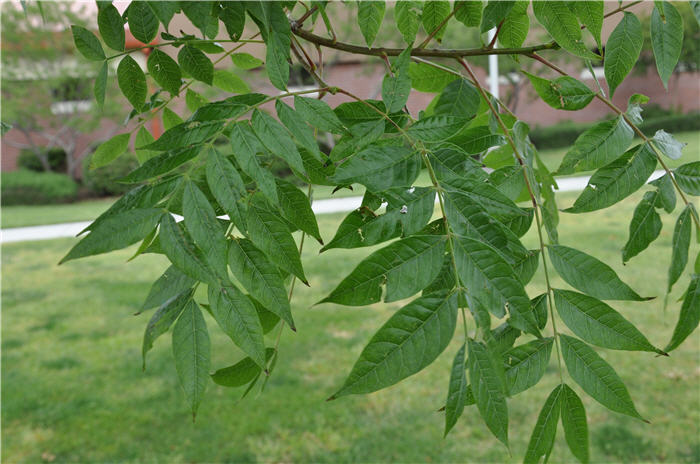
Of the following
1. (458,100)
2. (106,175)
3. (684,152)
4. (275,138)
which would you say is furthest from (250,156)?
(106,175)

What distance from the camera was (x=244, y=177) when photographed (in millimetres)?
692

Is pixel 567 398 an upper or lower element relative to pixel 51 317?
upper

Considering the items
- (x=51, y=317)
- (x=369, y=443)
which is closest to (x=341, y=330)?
(x=369, y=443)

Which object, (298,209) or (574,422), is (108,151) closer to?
(298,209)

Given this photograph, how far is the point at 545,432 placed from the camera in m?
0.68

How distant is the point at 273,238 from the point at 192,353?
0.43 ft

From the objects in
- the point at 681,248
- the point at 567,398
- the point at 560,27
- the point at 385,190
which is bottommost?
the point at 567,398

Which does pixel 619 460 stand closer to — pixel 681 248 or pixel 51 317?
pixel 681 248

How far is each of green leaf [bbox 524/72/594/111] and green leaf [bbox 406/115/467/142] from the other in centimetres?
18

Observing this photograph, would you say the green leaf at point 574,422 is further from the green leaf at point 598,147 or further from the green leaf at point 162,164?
the green leaf at point 162,164

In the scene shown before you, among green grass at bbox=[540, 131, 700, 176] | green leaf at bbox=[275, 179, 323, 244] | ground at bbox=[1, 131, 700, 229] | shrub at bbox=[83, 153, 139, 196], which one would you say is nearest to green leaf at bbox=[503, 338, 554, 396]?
green leaf at bbox=[275, 179, 323, 244]

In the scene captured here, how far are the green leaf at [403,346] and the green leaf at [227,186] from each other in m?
0.17

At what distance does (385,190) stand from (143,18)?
0.37 m

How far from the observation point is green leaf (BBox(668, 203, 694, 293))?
0.71 meters
